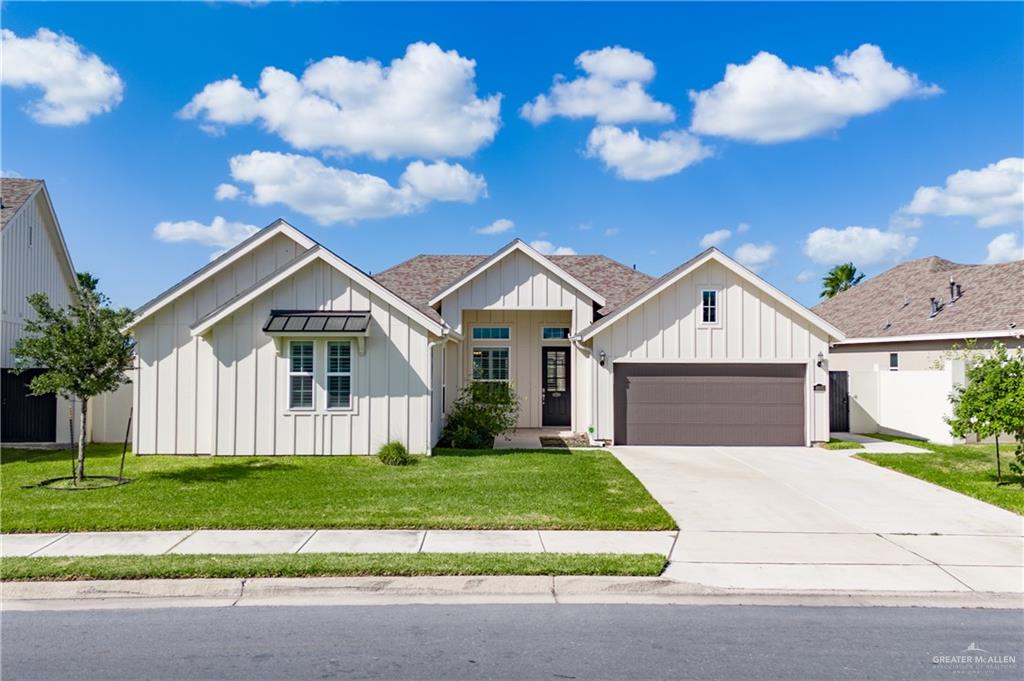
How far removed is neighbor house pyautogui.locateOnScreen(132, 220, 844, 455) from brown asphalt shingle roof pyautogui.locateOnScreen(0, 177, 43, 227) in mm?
7000

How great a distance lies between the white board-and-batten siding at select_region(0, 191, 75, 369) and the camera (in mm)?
17172

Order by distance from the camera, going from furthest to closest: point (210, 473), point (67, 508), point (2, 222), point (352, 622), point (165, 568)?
1. point (2, 222)
2. point (210, 473)
3. point (67, 508)
4. point (165, 568)
5. point (352, 622)

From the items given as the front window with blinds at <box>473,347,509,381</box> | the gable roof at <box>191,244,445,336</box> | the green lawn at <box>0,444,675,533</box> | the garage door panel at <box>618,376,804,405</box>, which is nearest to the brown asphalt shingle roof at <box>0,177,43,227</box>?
the green lawn at <box>0,444,675,533</box>

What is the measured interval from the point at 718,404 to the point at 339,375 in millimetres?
9292

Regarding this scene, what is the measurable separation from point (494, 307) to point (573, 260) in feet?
23.4

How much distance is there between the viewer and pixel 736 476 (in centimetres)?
1230

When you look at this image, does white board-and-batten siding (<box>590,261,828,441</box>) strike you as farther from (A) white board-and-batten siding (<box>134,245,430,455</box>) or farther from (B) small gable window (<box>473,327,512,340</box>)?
(A) white board-and-batten siding (<box>134,245,430,455</box>)

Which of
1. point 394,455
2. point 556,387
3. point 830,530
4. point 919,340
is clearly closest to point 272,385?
point 394,455

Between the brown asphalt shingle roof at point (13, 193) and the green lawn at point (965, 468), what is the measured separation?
72.7 feet

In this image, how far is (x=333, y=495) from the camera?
10.1 m

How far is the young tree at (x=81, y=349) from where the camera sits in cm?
1056

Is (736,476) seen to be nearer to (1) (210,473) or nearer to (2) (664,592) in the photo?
(2) (664,592)

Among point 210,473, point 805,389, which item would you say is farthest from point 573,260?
point 210,473

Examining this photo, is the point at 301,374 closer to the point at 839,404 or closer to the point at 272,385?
the point at 272,385
